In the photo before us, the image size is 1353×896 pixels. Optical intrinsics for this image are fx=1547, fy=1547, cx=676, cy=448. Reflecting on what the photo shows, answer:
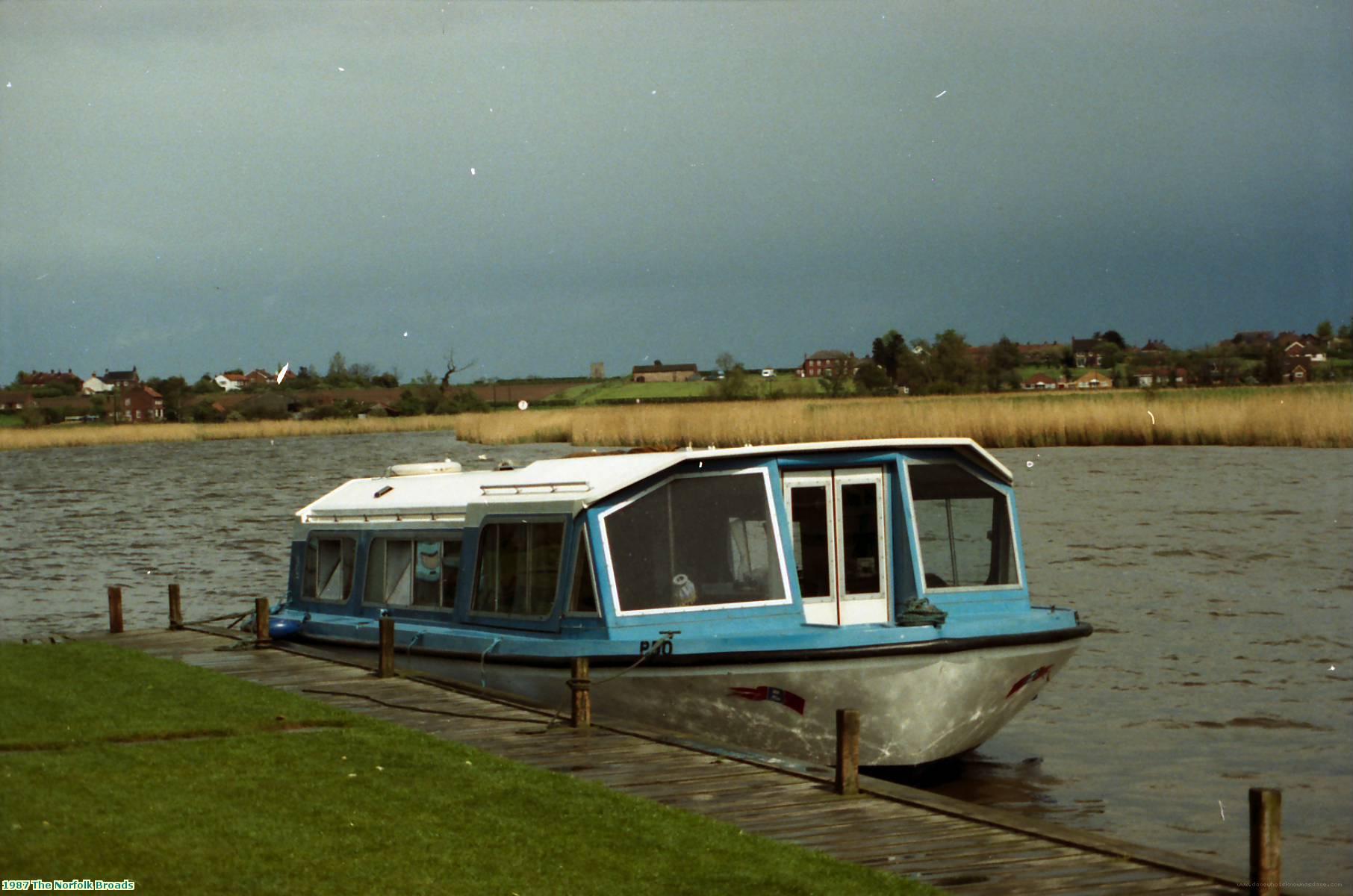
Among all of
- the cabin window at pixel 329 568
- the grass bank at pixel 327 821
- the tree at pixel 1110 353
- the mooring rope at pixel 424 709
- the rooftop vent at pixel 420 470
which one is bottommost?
Answer: the mooring rope at pixel 424 709

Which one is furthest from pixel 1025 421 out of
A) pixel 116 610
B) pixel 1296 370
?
pixel 1296 370

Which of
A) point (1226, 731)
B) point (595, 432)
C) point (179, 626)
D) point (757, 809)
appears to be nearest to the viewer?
point (757, 809)

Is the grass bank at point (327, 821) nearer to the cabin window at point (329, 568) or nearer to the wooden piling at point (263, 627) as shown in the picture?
the wooden piling at point (263, 627)

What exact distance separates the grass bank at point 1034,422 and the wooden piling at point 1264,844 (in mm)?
33587

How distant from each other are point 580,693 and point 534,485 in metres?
2.64

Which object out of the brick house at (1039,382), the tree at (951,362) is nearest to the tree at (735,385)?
the tree at (951,362)

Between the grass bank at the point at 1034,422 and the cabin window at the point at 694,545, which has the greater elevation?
the grass bank at the point at 1034,422

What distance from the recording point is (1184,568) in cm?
2864

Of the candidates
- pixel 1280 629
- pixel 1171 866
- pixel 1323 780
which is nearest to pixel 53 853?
pixel 1171 866

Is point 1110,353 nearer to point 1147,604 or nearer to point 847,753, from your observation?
point 1147,604

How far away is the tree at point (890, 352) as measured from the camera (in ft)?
325

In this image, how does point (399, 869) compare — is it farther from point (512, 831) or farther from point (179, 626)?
point (179, 626)

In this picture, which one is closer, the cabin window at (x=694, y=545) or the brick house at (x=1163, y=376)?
the cabin window at (x=694, y=545)

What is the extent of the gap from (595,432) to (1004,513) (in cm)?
4329
